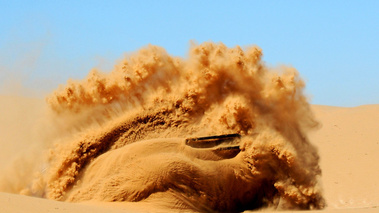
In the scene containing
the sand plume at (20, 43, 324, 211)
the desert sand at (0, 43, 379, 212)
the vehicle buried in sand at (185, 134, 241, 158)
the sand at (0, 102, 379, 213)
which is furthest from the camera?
the vehicle buried in sand at (185, 134, 241, 158)

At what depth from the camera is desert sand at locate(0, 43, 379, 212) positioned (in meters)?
9.03

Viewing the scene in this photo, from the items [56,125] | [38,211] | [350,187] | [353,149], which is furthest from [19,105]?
[38,211]

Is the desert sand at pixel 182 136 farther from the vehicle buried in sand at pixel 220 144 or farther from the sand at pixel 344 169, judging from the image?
the sand at pixel 344 169

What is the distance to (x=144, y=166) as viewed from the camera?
28.8 ft

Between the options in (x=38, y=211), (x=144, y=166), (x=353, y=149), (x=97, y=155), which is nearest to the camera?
(x=38, y=211)

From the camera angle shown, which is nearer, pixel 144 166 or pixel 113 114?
pixel 144 166

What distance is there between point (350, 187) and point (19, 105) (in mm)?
29228

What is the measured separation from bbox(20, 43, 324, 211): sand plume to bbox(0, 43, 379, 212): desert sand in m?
0.02

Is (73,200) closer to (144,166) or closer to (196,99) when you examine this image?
(144,166)

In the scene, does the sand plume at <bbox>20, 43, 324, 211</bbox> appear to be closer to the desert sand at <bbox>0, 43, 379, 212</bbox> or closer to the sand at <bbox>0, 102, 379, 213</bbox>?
the desert sand at <bbox>0, 43, 379, 212</bbox>

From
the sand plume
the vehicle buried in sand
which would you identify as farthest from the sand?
the vehicle buried in sand

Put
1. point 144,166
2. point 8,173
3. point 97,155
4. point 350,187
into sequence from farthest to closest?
point 350,187 → point 8,173 → point 97,155 → point 144,166

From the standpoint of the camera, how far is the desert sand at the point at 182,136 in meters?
9.03

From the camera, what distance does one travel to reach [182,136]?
9.55m
